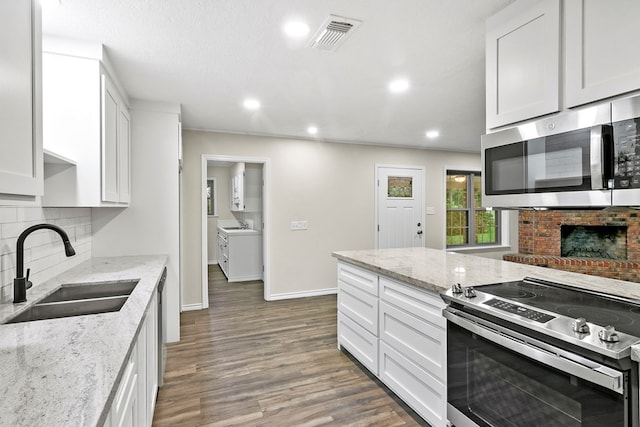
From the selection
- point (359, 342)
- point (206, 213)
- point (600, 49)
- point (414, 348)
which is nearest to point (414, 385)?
point (414, 348)

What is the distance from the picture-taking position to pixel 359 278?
2697 millimetres

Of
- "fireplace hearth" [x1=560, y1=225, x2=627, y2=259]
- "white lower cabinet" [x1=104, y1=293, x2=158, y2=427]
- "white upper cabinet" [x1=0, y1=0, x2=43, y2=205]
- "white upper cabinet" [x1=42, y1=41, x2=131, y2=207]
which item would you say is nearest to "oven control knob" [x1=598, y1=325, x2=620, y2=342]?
"white lower cabinet" [x1=104, y1=293, x2=158, y2=427]

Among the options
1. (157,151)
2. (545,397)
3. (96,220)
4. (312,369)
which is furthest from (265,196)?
(545,397)

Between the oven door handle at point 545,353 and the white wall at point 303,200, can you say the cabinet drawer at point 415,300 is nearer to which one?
the oven door handle at point 545,353

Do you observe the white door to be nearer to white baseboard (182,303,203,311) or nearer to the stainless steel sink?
white baseboard (182,303,203,311)

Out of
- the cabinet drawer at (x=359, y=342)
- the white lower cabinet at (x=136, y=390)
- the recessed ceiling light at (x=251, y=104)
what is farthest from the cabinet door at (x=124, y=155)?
the cabinet drawer at (x=359, y=342)

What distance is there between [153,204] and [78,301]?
5.41 ft

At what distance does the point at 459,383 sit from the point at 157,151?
3.11m

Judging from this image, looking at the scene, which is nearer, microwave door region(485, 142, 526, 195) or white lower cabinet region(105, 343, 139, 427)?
white lower cabinet region(105, 343, 139, 427)

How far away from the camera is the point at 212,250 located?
7777 millimetres

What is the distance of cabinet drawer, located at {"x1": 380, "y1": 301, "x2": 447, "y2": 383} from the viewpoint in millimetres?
1815

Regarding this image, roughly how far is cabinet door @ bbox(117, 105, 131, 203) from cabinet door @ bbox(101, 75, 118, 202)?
13 cm

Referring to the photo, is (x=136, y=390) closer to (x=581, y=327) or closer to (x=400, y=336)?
(x=400, y=336)

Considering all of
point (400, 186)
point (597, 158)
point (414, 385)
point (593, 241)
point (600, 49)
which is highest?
point (600, 49)
